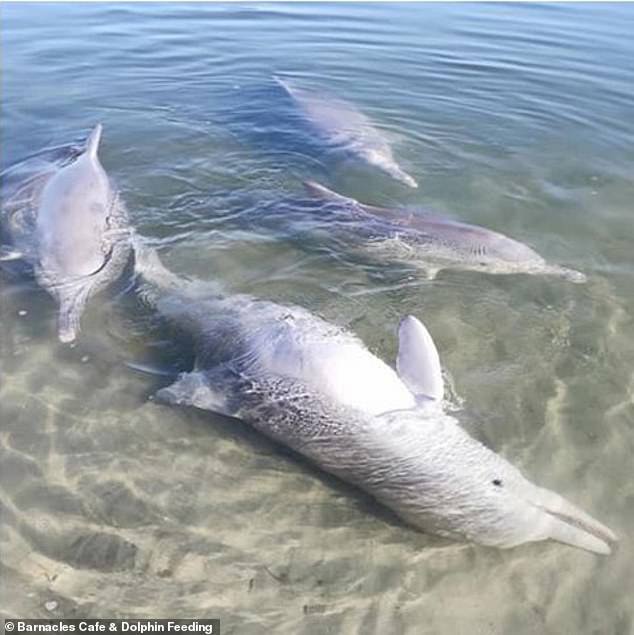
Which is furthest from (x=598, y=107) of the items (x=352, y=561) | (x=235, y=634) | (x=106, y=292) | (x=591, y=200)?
(x=235, y=634)

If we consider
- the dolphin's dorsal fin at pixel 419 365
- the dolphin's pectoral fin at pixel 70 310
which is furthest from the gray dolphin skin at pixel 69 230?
the dolphin's dorsal fin at pixel 419 365

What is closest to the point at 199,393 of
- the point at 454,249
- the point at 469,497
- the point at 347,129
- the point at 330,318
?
the point at 330,318

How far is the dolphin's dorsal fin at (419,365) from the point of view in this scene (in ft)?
19.3

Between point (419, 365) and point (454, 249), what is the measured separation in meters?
2.36

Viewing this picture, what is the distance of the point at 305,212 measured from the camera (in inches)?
351

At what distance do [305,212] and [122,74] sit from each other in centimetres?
754

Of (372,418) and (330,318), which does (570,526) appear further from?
(330,318)

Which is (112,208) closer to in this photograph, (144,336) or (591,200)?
(144,336)

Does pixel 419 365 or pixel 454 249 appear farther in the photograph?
pixel 454 249

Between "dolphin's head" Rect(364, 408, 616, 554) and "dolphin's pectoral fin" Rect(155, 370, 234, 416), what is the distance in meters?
1.26

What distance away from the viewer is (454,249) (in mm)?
7914
